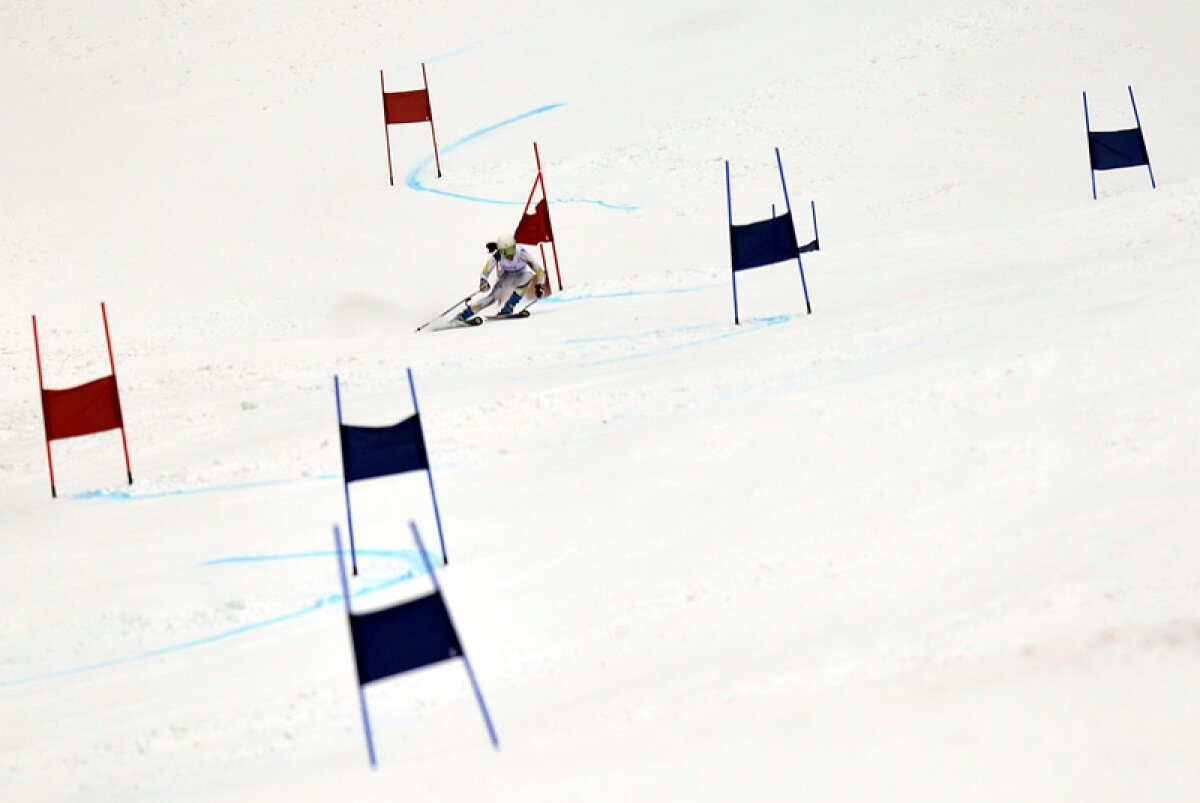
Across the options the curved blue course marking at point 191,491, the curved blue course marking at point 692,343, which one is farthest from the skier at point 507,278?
the curved blue course marking at point 191,491

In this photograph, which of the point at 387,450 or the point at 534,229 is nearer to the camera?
the point at 387,450

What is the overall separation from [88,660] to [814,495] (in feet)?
13.8

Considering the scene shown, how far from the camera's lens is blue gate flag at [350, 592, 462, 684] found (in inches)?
253

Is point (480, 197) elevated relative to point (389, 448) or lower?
elevated

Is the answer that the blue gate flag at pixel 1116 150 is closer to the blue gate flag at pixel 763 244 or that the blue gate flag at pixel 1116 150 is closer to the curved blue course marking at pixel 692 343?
the curved blue course marking at pixel 692 343

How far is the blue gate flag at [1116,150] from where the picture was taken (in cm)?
1688

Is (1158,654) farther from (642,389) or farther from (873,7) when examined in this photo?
(873,7)

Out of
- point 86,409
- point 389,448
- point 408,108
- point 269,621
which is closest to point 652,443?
point 389,448

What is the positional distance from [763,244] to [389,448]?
490 cm

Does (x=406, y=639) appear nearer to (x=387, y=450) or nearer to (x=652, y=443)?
(x=387, y=450)

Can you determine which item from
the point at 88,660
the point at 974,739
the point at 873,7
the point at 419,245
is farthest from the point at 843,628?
the point at 873,7

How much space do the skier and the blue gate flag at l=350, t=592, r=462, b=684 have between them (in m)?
10.0

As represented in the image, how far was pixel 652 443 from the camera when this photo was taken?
10.8 metres

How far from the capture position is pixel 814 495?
9.37 m
